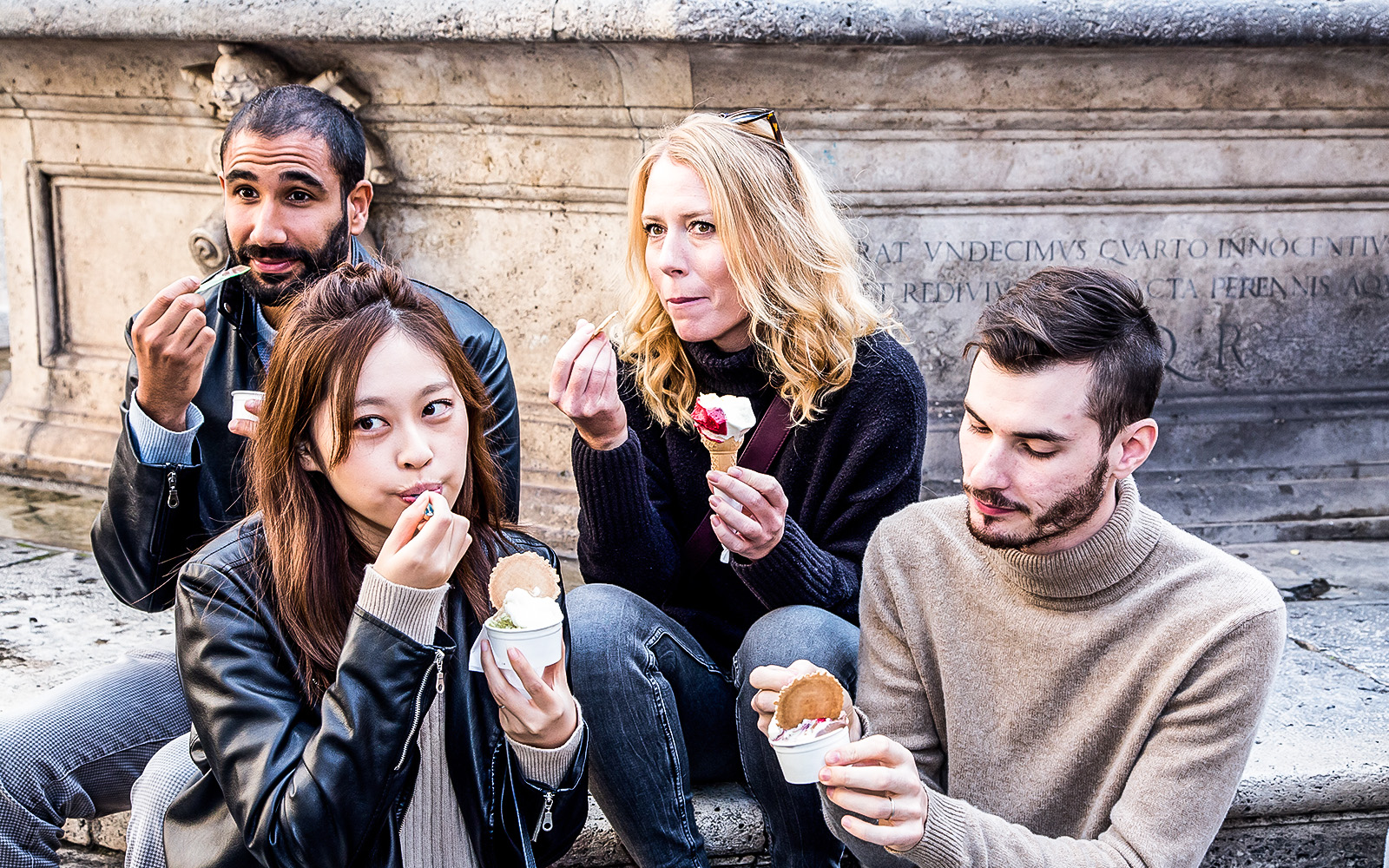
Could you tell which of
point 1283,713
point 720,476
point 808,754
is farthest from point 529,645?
point 1283,713

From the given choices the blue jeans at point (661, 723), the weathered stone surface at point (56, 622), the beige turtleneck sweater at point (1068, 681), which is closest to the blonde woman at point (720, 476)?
the blue jeans at point (661, 723)

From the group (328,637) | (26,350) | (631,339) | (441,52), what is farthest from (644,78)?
(26,350)

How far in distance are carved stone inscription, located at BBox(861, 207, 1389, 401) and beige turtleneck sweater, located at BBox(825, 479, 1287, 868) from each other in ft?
5.59

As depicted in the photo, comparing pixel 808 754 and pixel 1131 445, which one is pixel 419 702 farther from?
pixel 1131 445

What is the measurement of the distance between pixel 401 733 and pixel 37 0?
10.5 ft

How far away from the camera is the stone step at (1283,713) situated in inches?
104

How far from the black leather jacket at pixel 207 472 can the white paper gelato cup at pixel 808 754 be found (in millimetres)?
868

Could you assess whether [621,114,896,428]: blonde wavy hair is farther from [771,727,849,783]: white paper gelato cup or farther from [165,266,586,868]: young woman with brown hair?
[771,727,849,783]: white paper gelato cup

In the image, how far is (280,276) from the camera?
273 centimetres

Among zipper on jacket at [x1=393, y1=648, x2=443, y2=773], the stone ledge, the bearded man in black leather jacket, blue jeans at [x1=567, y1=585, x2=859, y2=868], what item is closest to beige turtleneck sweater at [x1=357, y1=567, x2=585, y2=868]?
zipper on jacket at [x1=393, y1=648, x2=443, y2=773]

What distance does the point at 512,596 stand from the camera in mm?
1929

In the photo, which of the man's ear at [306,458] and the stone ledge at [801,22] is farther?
the stone ledge at [801,22]

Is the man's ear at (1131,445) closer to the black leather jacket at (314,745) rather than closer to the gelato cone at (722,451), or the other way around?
the gelato cone at (722,451)

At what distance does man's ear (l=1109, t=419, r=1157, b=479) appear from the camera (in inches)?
81.1
